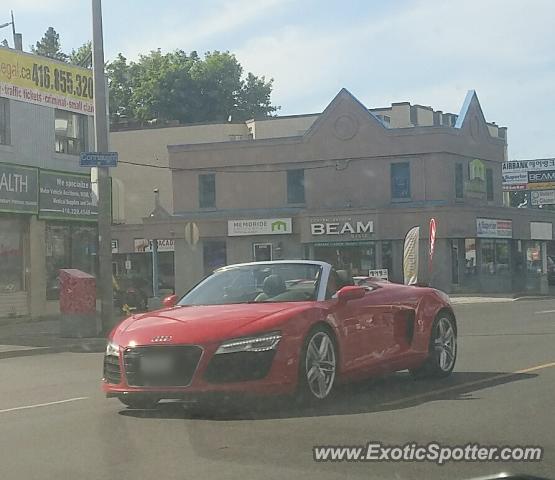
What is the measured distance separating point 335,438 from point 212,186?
36.6 m

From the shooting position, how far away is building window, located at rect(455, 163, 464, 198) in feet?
135

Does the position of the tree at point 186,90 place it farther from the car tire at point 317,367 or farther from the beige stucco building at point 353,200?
the car tire at point 317,367

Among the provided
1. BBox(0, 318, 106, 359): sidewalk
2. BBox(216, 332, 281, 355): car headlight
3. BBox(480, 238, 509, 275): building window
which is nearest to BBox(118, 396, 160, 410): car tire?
BBox(216, 332, 281, 355): car headlight

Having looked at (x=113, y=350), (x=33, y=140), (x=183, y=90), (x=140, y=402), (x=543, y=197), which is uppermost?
(x=183, y=90)

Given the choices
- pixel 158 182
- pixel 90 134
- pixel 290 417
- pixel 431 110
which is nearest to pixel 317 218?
pixel 90 134

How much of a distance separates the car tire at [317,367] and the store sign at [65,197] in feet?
59.7

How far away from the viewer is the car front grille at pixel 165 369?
8.02 metres

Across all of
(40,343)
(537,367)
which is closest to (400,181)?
(40,343)

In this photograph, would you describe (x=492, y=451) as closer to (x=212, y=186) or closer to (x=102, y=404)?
(x=102, y=404)

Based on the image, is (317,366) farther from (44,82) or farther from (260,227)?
(260,227)

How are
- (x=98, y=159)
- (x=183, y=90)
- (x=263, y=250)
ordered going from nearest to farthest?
1. (x=98, y=159)
2. (x=263, y=250)
3. (x=183, y=90)

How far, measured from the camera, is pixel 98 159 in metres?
19.4

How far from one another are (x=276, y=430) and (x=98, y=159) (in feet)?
42.3

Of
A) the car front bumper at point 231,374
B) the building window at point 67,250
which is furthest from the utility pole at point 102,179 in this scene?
the car front bumper at point 231,374
